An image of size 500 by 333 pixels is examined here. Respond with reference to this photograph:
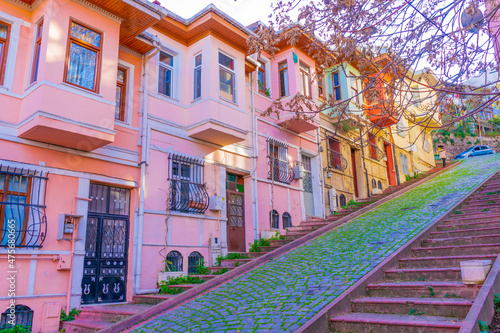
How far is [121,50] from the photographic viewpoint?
36.8ft

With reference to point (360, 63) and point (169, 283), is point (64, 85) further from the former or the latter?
point (360, 63)

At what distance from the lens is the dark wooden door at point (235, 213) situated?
43.3 ft

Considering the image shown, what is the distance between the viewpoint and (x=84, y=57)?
378 inches

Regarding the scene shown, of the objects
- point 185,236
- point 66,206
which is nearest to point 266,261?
point 185,236

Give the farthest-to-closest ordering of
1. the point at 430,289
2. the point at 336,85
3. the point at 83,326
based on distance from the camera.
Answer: the point at 336,85 → the point at 83,326 → the point at 430,289

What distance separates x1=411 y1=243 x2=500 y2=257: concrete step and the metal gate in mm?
6886

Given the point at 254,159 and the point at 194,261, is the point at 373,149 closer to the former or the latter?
the point at 254,159

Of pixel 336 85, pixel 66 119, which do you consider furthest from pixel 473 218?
pixel 336 85

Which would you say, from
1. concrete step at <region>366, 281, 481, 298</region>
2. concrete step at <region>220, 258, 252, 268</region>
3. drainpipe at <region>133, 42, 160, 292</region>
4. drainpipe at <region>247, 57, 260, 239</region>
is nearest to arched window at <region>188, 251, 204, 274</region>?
concrete step at <region>220, 258, 252, 268</region>

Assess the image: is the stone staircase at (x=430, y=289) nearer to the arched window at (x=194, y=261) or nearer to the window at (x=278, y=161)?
the arched window at (x=194, y=261)

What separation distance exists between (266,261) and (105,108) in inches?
219

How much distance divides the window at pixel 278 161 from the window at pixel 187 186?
3.39 m

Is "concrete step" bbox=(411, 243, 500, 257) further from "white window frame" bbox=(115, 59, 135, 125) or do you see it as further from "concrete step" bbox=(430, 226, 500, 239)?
"white window frame" bbox=(115, 59, 135, 125)

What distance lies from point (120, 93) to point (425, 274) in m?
8.85
